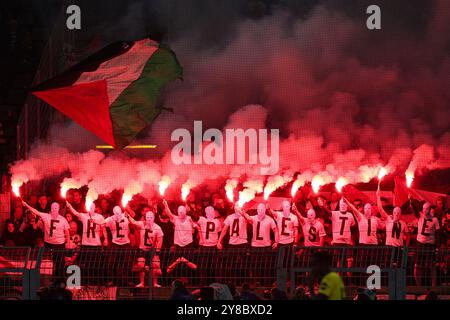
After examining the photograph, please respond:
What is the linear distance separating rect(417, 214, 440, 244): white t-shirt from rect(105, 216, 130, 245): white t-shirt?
493 centimetres

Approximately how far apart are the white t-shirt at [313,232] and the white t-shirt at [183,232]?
1939 millimetres

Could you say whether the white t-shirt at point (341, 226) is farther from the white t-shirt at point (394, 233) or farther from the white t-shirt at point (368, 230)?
the white t-shirt at point (394, 233)

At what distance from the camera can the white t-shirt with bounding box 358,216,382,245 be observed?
17859 mm

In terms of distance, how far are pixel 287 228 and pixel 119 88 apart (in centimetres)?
473

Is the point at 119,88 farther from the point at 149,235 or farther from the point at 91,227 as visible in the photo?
the point at 149,235

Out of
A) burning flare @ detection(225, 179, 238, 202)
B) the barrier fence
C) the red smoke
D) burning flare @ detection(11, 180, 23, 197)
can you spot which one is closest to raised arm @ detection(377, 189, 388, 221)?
the red smoke

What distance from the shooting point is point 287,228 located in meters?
17.9

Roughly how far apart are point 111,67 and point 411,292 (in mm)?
8717

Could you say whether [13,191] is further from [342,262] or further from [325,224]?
[342,262]

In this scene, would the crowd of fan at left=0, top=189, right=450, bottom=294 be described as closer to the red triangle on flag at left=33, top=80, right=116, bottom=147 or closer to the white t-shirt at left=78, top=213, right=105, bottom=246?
the white t-shirt at left=78, top=213, right=105, bottom=246

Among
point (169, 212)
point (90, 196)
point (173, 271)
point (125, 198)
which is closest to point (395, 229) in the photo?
point (169, 212)

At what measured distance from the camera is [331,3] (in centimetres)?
2211

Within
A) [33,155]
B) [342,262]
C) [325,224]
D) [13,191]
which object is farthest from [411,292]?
[33,155]

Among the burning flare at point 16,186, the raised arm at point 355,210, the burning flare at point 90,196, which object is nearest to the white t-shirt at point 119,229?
the burning flare at point 90,196
